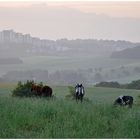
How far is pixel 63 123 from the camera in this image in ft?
34.4

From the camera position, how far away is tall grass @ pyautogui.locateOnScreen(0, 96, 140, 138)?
9.50 m

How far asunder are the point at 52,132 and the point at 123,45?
4731 cm

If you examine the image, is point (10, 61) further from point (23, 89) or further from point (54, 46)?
point (23, 89)

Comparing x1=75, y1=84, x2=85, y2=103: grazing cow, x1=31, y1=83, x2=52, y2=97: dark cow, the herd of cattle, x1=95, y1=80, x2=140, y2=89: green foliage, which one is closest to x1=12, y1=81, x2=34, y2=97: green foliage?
x1=31, y1=83, x2=52, y2=97: dark cow

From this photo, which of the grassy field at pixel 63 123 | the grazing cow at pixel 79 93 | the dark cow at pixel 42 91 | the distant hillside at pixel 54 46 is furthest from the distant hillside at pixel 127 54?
the grassy field at pixel 63 123

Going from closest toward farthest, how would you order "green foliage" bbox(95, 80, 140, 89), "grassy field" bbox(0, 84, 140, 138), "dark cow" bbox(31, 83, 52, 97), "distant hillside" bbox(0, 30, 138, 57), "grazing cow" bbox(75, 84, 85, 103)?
"grassy field" bbox(0, 84, 140, 138) < "grazing cow" bbox(75, 84, 85, 103) < "dark cow" bbox(31, 83, 52, 97) < "distant hillside" bbox(0, 30, 138, 57) < "green foliage" bbox(95, 80, 140, 89)

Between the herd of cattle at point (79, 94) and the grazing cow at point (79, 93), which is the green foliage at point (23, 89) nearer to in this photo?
the herd of cattle at point (79, 94)

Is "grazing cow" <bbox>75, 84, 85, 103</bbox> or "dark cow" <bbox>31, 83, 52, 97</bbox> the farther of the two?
"dark cow" <bbox>31, 83, 52, 97</bbox>

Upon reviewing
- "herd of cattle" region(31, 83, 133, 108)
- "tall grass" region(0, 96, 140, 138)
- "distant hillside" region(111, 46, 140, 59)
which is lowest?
"tall grass" region(0, 96, 140, 138)

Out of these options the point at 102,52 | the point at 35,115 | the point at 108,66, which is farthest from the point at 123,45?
the point at 35,115

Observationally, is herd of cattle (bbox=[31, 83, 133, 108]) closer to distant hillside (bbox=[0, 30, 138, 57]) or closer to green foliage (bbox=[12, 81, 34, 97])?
green foliage (bbox=[12, 81, 34, 97])

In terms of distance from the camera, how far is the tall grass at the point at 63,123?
9.50 metres

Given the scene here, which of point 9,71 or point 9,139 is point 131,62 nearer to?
point 9,71

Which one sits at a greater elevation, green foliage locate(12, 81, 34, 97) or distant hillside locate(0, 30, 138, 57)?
distant hillside locate(0, 30, 138, 57)
